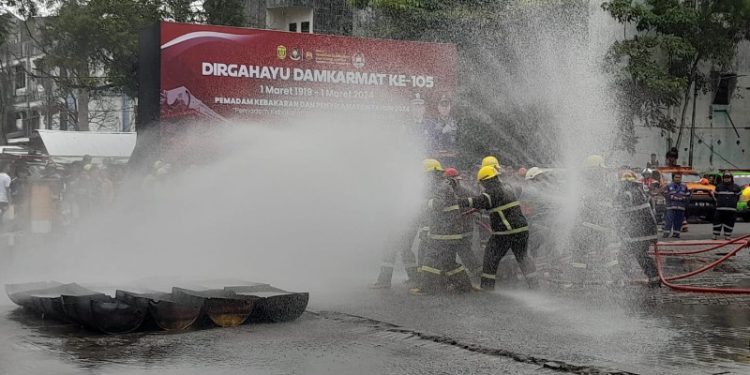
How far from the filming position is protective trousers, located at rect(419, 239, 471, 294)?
11.3 m

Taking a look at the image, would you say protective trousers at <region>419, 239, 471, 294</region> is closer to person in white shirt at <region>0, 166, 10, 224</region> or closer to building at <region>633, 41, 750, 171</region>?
person in white shirt at <region>0, 166, 10, 224</region>

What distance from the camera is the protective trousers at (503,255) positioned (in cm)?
1122

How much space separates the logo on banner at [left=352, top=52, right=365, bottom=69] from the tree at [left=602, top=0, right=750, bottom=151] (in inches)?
514

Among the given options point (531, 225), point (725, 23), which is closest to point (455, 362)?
point (531, 225)

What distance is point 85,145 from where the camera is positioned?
30125 millimetres

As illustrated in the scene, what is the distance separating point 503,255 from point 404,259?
1.38 m

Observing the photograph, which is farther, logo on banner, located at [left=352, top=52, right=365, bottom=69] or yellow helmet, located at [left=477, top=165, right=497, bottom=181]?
logo on banner, located at [left=352, top=52, right=365, bottom=69]

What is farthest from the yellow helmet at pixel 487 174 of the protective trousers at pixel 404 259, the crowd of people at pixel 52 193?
the crowd of people at pixel 52 193

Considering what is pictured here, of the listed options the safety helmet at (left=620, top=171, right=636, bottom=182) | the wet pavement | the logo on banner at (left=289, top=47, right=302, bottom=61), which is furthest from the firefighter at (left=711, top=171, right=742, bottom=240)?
the logo on banner at (left=289, top=47, right=302, bottom=61)

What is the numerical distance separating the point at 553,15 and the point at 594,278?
41.4ft

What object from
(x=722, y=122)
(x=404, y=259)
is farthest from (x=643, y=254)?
(x=722, y=122)

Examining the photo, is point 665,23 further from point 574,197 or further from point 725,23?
point 574,197

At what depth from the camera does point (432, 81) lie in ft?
66.4

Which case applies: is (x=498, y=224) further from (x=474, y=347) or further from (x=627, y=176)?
(x=474, y=347)
